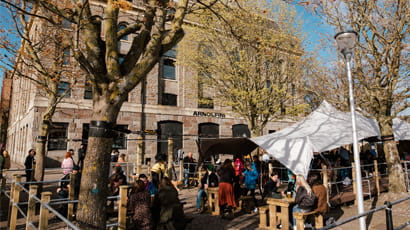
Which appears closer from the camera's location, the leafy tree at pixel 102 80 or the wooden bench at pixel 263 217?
the leafy tree at pixel 102 80

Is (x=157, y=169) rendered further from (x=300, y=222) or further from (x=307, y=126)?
(x=307, y=126)

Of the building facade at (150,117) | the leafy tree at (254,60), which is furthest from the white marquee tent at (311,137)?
the building facade at (150,117)

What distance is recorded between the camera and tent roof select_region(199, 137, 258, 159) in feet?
34.4

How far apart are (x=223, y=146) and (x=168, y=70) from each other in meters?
13.7

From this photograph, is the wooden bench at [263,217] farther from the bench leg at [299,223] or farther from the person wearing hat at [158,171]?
the person wearing hat at [158,171]

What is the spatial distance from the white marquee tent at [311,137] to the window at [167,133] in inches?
467

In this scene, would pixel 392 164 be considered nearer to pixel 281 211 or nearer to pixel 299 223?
pixel 281 211

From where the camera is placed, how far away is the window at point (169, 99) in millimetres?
22172

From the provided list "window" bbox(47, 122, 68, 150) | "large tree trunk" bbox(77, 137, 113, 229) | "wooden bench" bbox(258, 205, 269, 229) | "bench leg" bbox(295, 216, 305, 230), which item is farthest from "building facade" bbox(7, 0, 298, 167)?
"large tree trunk" bbox(77, 137, 113, 229)

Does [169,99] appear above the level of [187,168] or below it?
above

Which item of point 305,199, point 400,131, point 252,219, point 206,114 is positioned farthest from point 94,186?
point 206,114

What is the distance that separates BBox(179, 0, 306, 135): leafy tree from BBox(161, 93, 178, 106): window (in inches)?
265

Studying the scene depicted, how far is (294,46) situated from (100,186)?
1418cm

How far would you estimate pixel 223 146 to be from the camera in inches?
433
